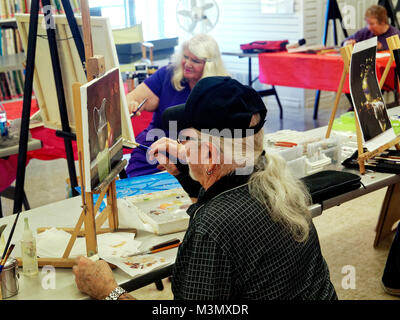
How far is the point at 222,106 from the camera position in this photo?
1410 mm

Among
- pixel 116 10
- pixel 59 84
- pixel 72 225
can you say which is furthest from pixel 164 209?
pixel 116 10

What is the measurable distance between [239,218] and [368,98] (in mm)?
1711

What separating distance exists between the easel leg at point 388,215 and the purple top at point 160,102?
1343 mm

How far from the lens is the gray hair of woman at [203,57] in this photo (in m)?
3.40

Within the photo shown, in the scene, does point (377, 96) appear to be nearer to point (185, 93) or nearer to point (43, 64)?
point (185, 93)

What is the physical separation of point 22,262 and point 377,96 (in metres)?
1.98

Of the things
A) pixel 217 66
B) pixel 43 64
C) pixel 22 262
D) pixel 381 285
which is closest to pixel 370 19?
pixel 217 66

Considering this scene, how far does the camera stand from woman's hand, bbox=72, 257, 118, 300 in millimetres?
1555

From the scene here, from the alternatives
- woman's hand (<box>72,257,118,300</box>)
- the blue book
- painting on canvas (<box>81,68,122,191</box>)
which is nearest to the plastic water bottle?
woman's hand (<box>72,257,118,300</box>)

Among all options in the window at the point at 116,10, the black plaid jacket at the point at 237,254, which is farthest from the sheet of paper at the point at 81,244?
the window at the point at 116,10

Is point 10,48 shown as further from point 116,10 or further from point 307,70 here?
point 307,70

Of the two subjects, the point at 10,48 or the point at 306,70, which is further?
the point at 306,70

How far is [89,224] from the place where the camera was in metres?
1.73
